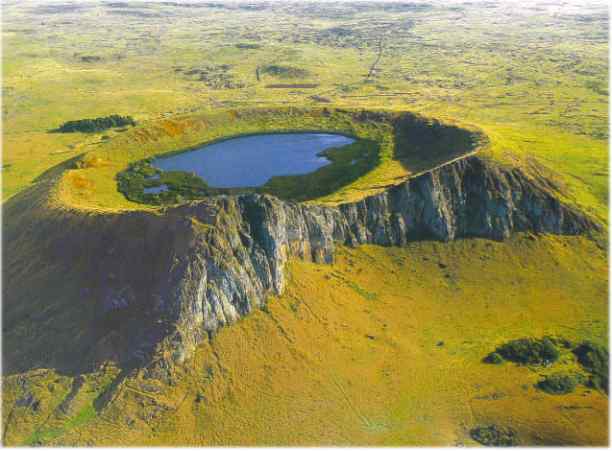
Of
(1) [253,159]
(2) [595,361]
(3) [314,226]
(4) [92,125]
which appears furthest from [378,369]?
(4) [92,125]

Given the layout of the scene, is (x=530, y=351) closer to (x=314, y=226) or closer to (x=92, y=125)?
(x=314, y=226)

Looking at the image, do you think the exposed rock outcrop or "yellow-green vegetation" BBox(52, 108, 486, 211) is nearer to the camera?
the exposed rock outcrop

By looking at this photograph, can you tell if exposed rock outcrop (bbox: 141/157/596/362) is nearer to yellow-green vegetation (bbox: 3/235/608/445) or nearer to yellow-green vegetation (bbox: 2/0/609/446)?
yellow-green vegetation (bbox: 2/0/609/446)

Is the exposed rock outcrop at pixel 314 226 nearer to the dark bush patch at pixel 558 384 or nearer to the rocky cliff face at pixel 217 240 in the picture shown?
the rocky cliff face at pixel 217 240

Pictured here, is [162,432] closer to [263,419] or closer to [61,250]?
[263,419]

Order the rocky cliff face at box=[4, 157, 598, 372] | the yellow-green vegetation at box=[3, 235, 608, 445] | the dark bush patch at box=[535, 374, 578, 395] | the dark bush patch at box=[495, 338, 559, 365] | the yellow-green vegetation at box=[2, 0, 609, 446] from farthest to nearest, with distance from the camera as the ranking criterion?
the dark bush patch at box=[495, 338, 559, 365], the rocky cliff face at box=[4, 157, 598, 372], the dark bush patch at box=[535, 374, 578, 395], the yellow-green vegetation at box=[2, 0, 609, 446], the yellow-green vegetation at box=[3, 235, 608, 445]

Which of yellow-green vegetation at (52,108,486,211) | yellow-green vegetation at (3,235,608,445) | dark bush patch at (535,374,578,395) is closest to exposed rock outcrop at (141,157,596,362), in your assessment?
yellow-green vegetation at (3,235,608,445)
